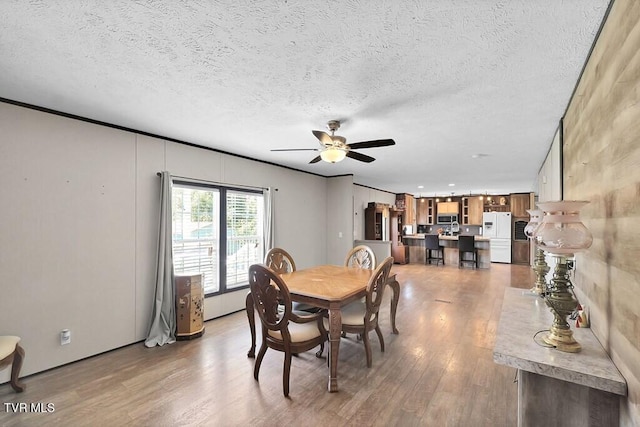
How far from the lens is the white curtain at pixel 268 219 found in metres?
4.73

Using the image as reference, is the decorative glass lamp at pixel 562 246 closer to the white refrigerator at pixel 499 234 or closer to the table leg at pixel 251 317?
the table leg at pixel 251 317

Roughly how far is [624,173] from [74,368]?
425cm

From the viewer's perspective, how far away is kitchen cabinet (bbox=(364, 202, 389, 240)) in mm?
7695

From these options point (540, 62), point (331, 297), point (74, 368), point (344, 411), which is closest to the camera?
point (540, 62)

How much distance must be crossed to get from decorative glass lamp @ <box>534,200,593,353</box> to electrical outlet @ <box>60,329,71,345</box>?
3876 mm

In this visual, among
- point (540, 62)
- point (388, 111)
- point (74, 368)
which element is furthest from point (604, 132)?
point (74, 368)

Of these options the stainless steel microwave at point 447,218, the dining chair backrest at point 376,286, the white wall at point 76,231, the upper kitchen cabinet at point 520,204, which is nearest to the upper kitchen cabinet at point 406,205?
the stainless steel microwave at point 447,218

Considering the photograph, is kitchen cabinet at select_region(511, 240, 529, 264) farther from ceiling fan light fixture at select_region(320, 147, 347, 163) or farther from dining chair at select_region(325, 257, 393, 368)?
ceiling fan light fixture at select_region(320, 147, 347, 163)

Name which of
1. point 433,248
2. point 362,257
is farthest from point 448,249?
point 362,257

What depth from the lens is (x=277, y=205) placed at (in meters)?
5.11

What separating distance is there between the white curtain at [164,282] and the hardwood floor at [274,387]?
207 millimetres

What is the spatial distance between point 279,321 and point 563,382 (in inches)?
72.8

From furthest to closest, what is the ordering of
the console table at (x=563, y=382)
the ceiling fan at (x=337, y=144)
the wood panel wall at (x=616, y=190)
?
the ceiling fan at (x=337, y=144), the console table at (x=563, y=382), the wood panel wall at (x=616, y=190)

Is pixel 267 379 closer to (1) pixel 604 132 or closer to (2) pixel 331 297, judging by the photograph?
(2) pixel 331 297
